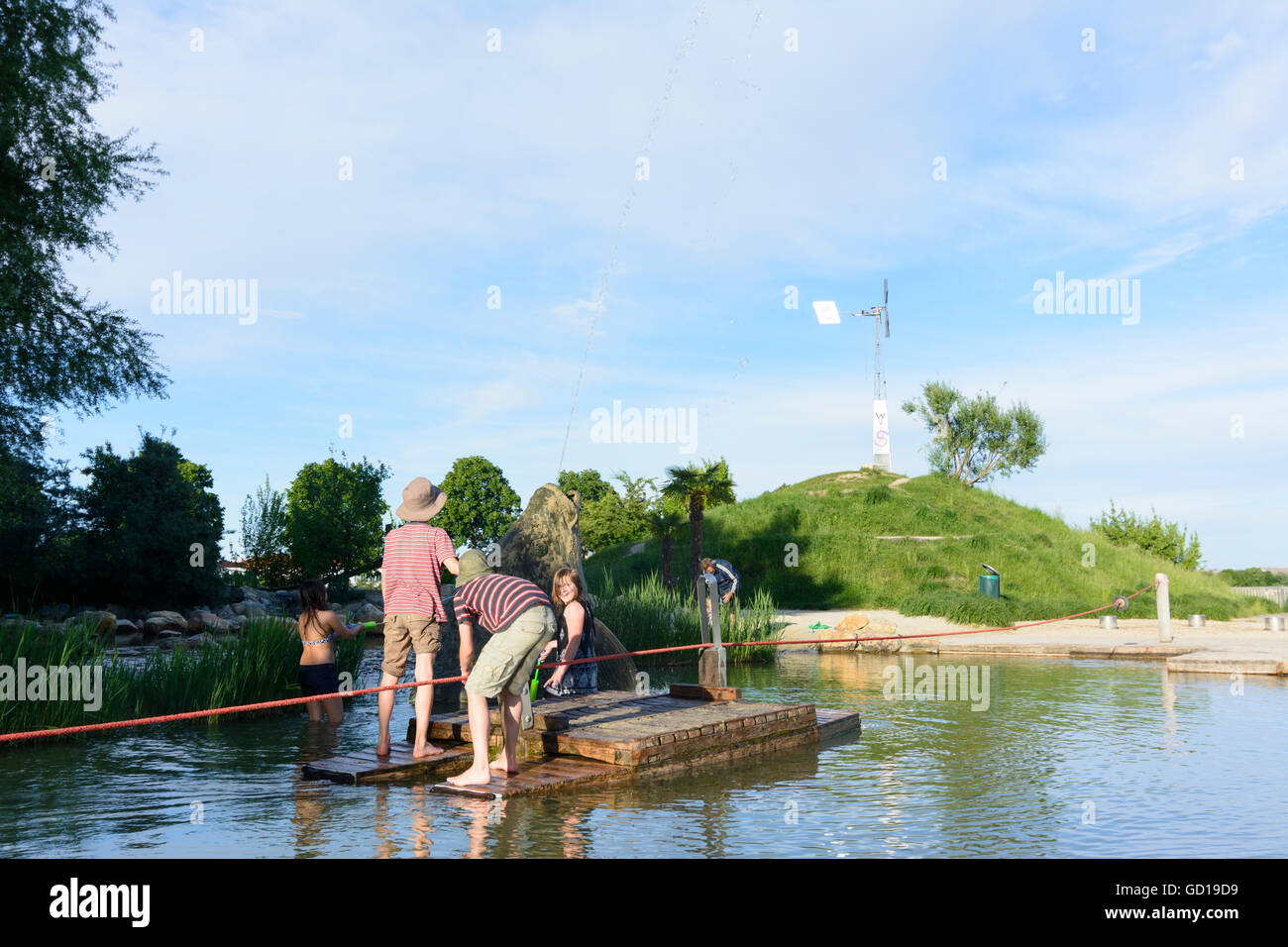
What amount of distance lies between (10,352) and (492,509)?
42.6 meters

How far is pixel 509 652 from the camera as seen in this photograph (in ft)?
24.1

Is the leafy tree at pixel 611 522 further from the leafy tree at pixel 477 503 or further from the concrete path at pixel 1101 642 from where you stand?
the concrete path at pixel 1101 642

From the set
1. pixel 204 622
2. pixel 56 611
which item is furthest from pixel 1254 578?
pixel 56 611

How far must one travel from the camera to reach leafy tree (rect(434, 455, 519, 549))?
205ft

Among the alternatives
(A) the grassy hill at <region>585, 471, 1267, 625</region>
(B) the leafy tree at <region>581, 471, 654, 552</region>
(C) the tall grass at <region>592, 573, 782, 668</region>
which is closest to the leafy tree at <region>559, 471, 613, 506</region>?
(B) the leafy tree at <region>581, 471, 654, 552</region>

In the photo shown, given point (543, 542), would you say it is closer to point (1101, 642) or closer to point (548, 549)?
point (548, 549)

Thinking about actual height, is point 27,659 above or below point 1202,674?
above

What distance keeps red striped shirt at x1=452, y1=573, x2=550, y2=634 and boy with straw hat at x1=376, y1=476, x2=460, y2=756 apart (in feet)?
1.72

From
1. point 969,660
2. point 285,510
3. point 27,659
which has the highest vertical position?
point 285,510

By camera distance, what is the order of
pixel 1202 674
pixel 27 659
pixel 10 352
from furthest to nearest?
pixel 10 352 < pixel 1202 674 < pixel 27 659
